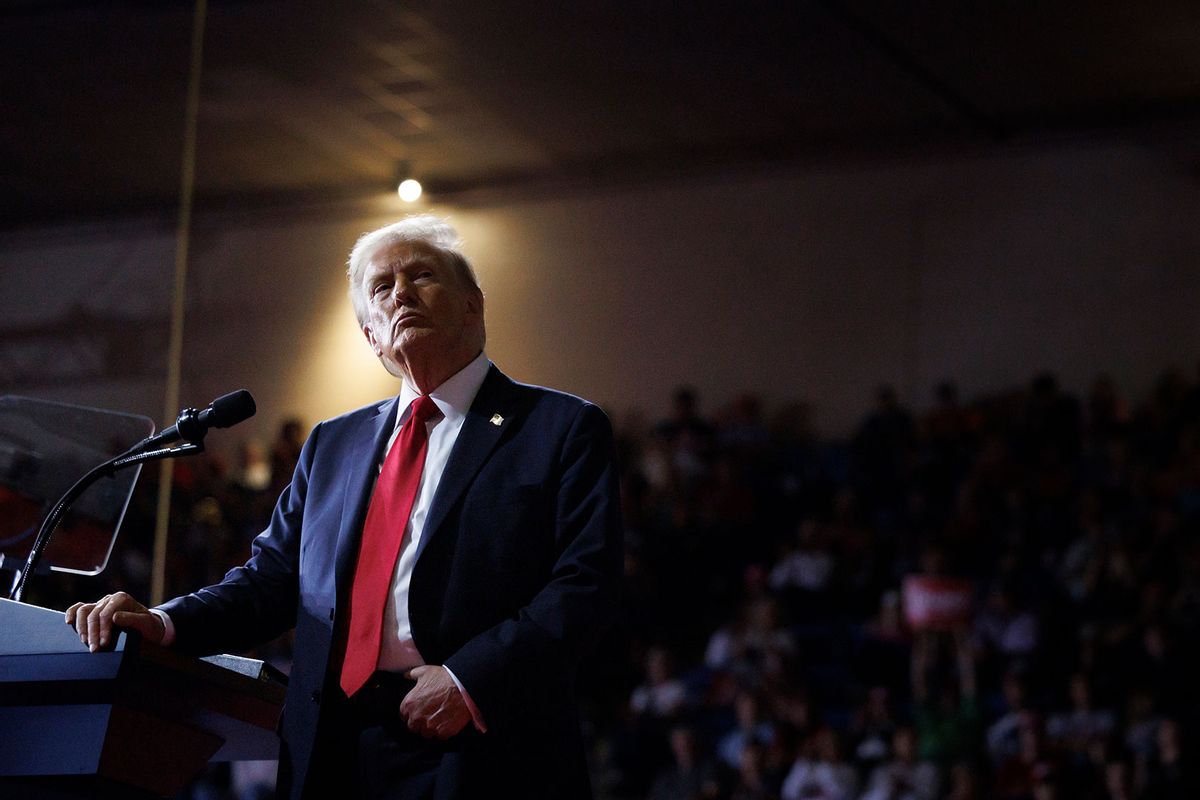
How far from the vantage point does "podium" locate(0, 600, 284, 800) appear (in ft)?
4.89

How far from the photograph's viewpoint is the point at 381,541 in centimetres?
167

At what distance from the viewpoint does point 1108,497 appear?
7.08 meters

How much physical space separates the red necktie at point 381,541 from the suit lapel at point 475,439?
4cm

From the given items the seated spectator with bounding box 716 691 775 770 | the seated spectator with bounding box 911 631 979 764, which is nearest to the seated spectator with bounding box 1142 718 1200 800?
the seated spectator with bounding box 911 631 979 764

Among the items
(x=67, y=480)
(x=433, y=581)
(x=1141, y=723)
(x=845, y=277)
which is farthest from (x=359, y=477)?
(x=845, y=277)

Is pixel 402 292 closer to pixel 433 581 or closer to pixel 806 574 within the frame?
pixel 433 581

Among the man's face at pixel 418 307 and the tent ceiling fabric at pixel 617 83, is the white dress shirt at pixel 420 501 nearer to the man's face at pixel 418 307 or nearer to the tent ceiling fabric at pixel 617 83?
the man's face at pixel 418 307

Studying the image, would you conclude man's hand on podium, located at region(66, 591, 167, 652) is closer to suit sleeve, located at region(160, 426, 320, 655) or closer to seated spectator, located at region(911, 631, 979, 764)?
suit sleeve, located at region(160, 426, 320, 655)

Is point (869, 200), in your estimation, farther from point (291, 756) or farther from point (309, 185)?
point (291, 756)

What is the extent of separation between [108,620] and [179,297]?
12.9 ft

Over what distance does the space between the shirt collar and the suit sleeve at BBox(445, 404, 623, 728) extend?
0.14 m

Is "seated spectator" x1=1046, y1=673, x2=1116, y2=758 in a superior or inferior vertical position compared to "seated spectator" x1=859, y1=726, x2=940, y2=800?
superior

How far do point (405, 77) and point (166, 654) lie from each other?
6254 millimetres

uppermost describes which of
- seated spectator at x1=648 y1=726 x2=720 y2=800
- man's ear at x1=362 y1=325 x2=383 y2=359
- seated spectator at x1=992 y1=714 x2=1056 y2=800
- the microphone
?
man's ear at x1=362 y1=325 x2=383 y2=359
